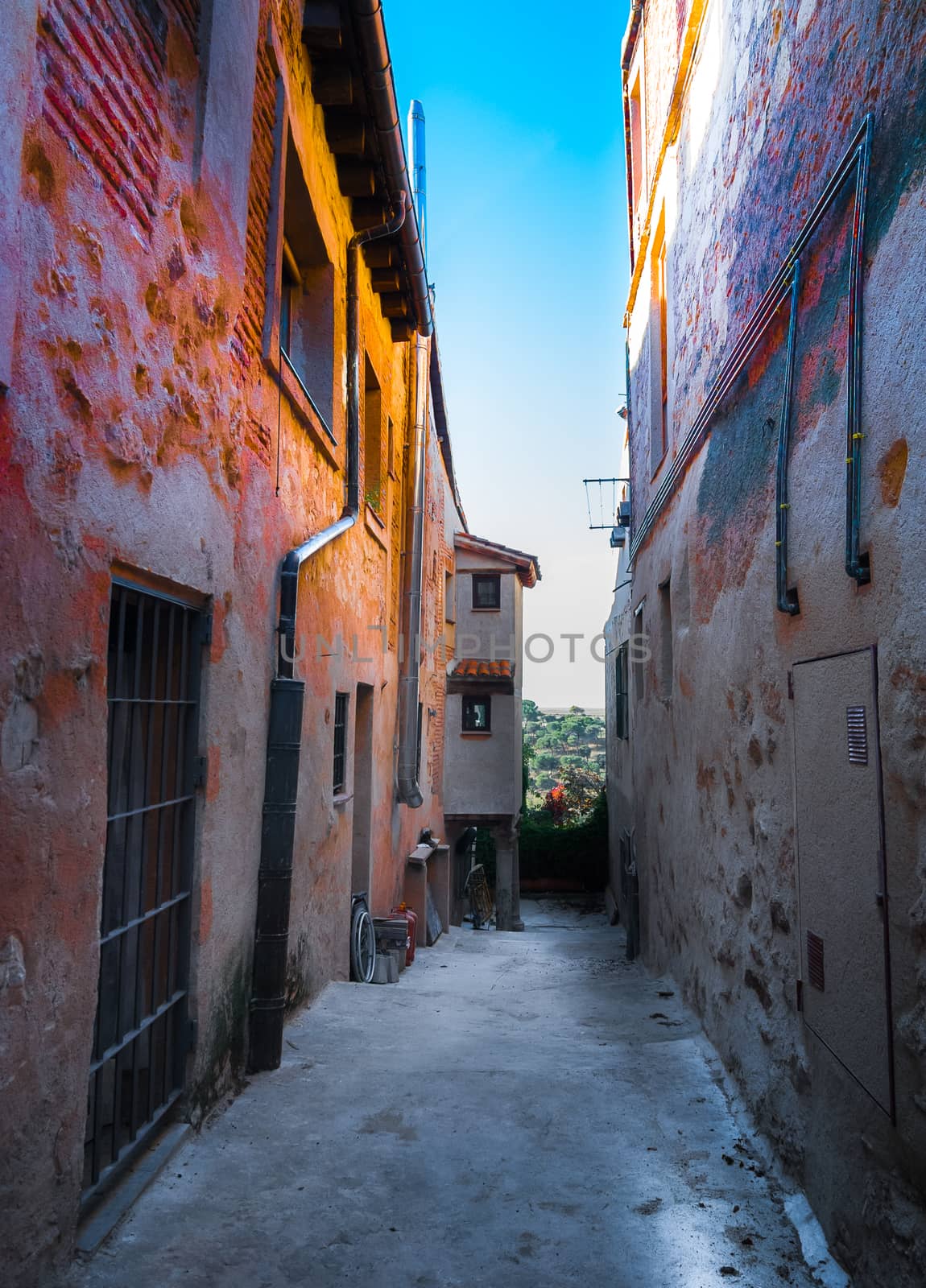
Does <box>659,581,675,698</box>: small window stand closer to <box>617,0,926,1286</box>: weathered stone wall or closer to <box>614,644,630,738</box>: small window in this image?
<box>617,0,926,1286</box>: weathered stone wall


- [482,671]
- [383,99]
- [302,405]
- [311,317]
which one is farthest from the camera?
[482,671]

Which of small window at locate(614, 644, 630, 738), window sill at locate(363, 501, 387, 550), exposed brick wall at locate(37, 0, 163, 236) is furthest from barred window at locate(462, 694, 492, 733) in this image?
exposed brick wall at locate(37, 0, 163, 236)

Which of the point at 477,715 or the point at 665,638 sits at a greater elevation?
the point at 665,638

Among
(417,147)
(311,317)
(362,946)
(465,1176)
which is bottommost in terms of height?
(362,946)

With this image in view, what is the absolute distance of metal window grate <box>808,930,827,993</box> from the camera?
2.96 meters

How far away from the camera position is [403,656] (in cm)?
1070

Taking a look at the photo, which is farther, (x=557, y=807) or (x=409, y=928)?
(x=557, y=807)

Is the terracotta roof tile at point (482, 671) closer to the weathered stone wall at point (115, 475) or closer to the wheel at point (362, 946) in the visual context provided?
the wheel at point (362, 946)

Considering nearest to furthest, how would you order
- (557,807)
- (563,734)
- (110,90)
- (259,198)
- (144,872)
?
1. (110,90)
2. (144,872)
3. (259,198)
4. (557,807)
5. (563,734)

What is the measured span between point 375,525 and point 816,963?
20.6 ft

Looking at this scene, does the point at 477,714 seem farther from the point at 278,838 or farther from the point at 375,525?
the point at 278,838

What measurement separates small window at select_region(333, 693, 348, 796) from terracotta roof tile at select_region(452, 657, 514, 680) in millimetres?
11467

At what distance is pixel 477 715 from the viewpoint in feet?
62.9

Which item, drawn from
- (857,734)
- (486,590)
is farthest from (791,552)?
(486,590)
